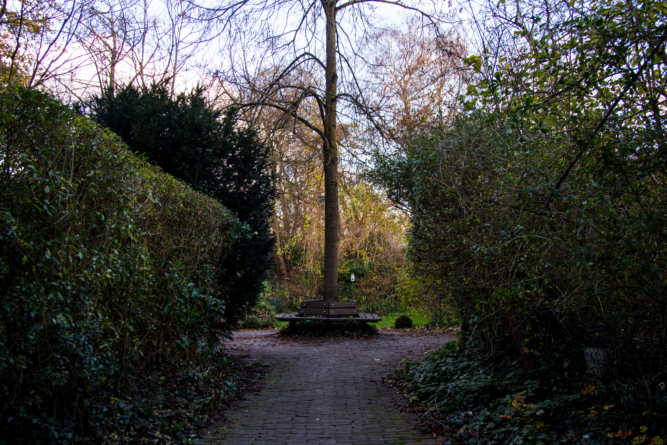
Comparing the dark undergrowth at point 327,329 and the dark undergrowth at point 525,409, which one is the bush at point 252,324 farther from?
the dark undergrowth at point 525,409

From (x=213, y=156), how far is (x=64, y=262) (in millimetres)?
4741

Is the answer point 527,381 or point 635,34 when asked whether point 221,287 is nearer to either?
point 527,381

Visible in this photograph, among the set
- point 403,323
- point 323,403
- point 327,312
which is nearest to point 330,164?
point 327,312

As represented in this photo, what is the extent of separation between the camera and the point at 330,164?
509 inches

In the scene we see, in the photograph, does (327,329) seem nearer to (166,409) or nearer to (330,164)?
(330,164)

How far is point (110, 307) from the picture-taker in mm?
4012

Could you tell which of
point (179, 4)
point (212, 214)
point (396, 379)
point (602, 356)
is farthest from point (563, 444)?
point (179, 4)

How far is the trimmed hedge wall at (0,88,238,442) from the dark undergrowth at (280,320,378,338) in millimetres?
7954

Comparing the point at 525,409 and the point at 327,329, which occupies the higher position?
the point at 525,409

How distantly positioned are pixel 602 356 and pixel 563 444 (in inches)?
33.7

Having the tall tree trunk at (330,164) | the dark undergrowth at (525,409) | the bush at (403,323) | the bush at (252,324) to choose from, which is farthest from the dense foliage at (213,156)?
the bush at (252,324)

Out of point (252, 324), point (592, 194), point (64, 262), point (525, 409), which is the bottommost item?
point (252, 324)

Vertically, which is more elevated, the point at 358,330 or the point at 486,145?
the point at 486,145

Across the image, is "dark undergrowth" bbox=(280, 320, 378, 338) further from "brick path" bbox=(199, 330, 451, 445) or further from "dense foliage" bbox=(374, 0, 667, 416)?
"dense foliage" bbox=(374, 0, 667, 416)
